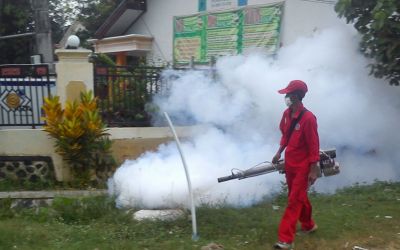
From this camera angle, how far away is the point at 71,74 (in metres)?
9.05

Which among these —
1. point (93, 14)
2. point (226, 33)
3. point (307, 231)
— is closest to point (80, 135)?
point (307, 231)

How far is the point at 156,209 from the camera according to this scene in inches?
280

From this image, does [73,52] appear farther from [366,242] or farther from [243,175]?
[366,242]

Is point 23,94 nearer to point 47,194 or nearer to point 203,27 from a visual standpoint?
point 47,194

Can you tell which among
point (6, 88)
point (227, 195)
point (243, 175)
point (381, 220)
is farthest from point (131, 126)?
point (381, 220)

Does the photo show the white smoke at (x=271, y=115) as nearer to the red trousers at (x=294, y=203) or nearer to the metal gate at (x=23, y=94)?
the red trousers at (x=294, y=203)

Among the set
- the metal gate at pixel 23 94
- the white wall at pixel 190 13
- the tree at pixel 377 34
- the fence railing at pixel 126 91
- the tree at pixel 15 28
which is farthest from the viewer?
the tree at pixel 15 28

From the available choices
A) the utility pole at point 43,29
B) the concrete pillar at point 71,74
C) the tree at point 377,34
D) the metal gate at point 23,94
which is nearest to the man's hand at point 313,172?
the tree at point 377,34

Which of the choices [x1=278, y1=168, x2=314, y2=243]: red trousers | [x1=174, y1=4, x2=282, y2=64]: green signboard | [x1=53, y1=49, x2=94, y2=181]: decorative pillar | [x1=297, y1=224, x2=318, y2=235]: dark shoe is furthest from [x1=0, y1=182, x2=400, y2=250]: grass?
[x1=174, y1=4, x2=282, y2=64]: green signboard

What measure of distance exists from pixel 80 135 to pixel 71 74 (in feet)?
4.00

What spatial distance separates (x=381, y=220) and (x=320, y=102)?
2.57 m

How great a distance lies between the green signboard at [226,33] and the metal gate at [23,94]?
4.61m

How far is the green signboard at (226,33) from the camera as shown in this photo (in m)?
11.9

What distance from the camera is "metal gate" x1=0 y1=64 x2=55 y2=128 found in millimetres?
9109
